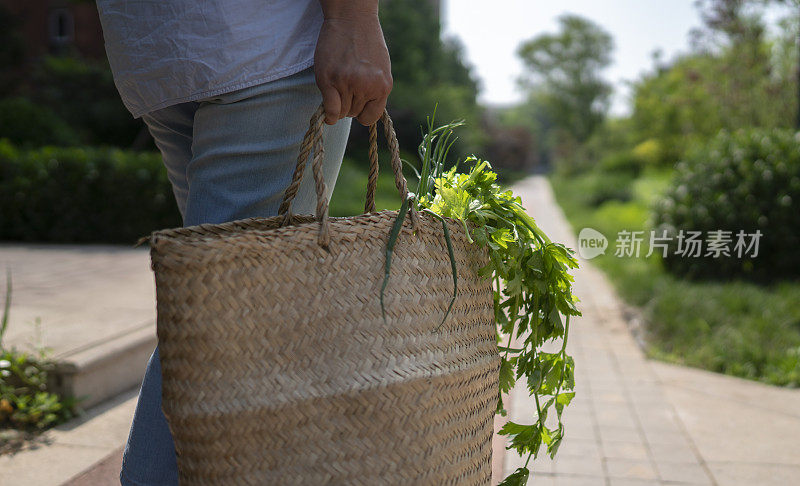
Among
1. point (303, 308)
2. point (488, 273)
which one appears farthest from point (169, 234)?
point (488, 273)

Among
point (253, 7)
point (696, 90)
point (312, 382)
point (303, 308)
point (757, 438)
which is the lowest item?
point (757, 438)

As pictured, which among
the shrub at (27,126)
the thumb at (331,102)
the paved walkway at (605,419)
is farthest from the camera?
the shrub at (27,126)

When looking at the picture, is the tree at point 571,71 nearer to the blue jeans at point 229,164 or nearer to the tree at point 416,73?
the tree at point 416,73

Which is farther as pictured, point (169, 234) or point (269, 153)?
point (269, 153)

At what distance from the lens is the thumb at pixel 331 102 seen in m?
1.14

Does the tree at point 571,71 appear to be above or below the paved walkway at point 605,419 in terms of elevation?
above

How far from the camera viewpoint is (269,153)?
123cm

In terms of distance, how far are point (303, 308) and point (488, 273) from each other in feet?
1.37

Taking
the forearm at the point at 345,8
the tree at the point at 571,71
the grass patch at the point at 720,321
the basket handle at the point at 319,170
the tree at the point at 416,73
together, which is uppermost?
the tree at the point at 571,71

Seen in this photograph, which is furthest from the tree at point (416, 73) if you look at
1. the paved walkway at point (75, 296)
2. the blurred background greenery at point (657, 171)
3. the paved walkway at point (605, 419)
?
the paved walkway at point (605, 419)

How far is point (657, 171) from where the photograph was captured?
17.0 meters

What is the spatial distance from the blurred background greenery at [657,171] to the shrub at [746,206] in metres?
0.01

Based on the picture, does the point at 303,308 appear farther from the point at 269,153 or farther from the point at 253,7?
the point at 253,7

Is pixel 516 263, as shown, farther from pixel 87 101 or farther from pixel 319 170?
pixel 87 101
